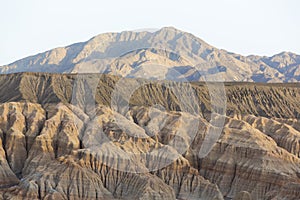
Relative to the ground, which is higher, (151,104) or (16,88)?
(16,88)

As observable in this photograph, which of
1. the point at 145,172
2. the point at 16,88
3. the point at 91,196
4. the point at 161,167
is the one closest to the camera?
the point at 91,196

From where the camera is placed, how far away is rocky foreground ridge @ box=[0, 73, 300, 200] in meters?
102

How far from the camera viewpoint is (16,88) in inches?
6826

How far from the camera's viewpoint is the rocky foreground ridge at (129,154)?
102500 millimetres

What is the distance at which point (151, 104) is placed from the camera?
193 metres

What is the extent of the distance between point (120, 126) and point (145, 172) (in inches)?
1236

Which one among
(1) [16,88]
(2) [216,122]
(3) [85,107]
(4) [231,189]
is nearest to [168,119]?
(2) [216,122]

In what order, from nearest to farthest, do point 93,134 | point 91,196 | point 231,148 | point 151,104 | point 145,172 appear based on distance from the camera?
point 91,196 → point 145,172 → point 231,148 → point 93,134 → point 151,104

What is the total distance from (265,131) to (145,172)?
203 feet

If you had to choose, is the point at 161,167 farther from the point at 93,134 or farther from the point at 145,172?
the point at 93,134

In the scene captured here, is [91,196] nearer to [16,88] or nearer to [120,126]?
[120,126]

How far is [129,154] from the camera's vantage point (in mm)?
119188

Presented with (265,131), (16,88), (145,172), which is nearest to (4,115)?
(16,88)

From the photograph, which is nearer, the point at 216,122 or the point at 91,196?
the point at 91,196
